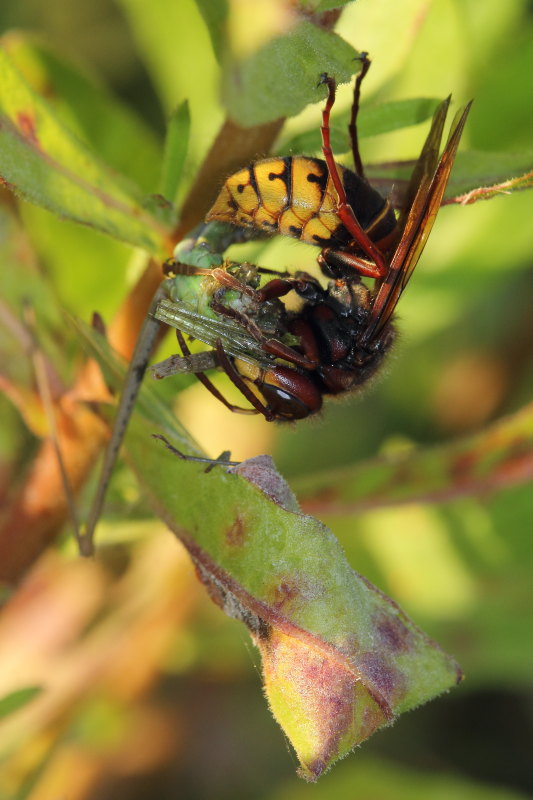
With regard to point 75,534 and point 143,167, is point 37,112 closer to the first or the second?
point 75,534

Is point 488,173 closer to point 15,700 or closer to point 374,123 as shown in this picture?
point 374,123

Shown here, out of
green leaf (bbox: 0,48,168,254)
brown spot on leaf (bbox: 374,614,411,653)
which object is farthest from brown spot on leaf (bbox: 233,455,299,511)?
green leaf (bbox: 0,48,168,254)

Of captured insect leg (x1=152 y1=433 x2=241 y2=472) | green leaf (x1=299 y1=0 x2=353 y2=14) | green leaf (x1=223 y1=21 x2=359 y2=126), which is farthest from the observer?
captured insect leg (x1=152 y1=433 x2=241 y2=472)

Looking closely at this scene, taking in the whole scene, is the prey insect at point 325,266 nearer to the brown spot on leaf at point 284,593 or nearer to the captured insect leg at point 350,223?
the captured insect leg at point 350,223

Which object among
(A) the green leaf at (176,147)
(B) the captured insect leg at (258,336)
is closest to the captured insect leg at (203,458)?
(B) the captured insect leg at (258,336)

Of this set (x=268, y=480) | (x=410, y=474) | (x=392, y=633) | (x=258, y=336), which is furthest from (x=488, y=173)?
(x=410, y=474)

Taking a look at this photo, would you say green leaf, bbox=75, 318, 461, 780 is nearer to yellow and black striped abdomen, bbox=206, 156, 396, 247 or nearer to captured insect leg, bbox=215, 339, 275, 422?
captured insect leg, bbox=215, 339, 275, 422
